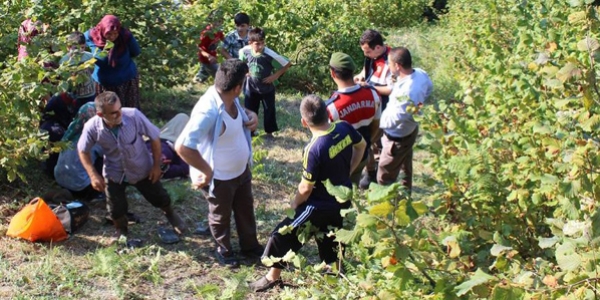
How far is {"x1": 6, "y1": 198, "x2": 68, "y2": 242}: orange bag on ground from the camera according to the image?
18.2ft

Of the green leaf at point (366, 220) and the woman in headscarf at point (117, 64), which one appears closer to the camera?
the green leaf at point (366, 220)

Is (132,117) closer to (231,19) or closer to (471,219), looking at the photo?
(471,219)

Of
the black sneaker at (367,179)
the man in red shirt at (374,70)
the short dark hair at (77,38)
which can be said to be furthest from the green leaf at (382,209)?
the black sneaker at (367,179)

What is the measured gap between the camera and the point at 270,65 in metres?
8.20

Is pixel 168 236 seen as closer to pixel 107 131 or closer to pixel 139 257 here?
pixel 139 257

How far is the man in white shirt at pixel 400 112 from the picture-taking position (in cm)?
602

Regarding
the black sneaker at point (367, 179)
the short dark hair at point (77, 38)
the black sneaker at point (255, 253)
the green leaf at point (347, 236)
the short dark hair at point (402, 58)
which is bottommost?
the black sneaker at point (367, 179)

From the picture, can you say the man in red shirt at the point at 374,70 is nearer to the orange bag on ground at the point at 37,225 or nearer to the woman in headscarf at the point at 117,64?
the woman in headscarf at the point at 117,64

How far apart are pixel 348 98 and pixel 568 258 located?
3.41 m

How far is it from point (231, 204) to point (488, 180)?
6.37ft

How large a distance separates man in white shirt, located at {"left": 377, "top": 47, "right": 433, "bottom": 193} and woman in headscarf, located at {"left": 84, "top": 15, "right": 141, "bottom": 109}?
104 inches

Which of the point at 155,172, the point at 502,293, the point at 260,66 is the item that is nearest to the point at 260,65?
the point at 260,66

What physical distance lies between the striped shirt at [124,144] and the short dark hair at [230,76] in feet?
3.10

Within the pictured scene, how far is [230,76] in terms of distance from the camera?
478 cm
